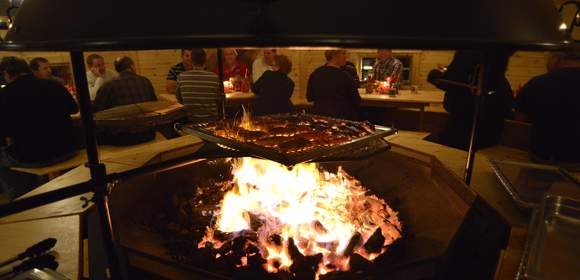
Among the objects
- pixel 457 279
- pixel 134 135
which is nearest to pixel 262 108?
pixel 134 135

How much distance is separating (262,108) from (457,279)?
3.98m

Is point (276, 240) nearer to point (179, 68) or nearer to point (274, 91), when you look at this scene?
point (274, 91)

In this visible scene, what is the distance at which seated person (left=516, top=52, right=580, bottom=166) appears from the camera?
3277 mm

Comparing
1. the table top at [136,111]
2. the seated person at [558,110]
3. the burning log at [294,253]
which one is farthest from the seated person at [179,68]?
the seated person at [558,110]

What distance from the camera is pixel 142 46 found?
2.06 ft

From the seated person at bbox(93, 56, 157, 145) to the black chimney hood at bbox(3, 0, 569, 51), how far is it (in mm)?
3618

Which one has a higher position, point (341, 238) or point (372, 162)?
point (372, 162)

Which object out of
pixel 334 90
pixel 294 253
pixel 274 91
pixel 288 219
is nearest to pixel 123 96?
pixel 274 91

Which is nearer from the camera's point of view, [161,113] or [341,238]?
[341,238]

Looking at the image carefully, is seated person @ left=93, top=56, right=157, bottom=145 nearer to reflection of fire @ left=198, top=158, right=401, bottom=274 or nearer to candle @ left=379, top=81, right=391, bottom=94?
reflection of fire @ left=198, top=158, right=401, bottom=274

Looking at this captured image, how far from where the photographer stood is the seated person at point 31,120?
3.61 metres

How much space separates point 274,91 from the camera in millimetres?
5109

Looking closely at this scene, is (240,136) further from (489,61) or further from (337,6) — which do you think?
(337,6)

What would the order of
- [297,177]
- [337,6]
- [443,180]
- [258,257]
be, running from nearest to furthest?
[337,6], [258,257], [443,180], [297,177]
